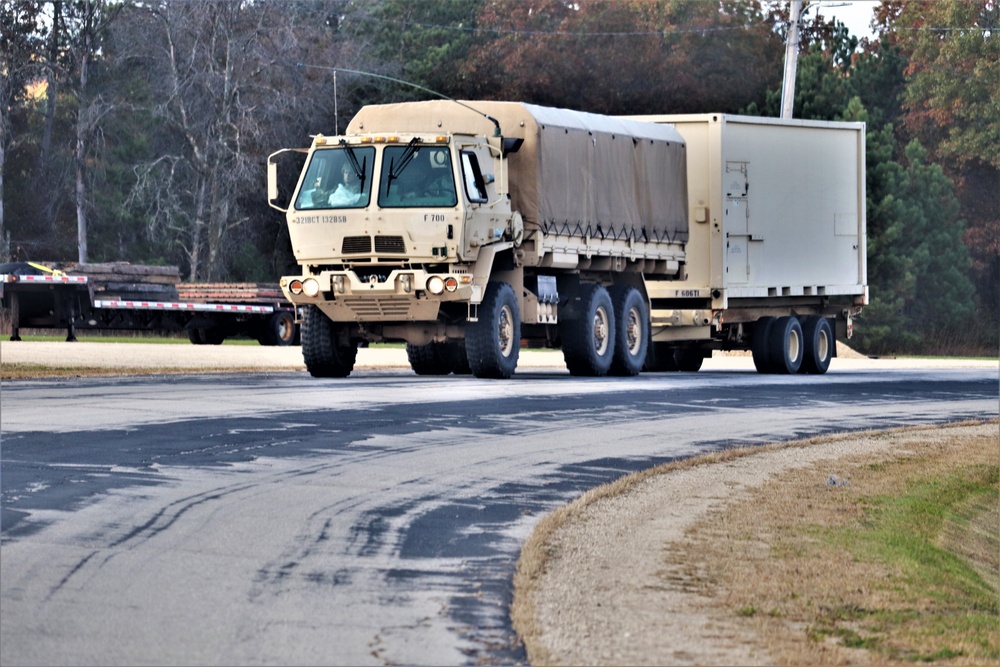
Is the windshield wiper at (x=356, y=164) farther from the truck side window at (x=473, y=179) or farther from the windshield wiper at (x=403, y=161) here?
the truck side window at (x=473, y=179)

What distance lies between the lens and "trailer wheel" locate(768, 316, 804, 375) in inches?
1128

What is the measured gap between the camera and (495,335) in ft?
75.0

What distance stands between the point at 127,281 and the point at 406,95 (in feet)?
57.4

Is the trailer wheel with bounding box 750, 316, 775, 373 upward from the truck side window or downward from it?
downward

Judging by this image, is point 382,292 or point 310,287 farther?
point 310,287

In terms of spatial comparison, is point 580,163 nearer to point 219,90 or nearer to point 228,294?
point 228,294

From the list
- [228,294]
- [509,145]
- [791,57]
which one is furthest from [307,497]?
[791,57]

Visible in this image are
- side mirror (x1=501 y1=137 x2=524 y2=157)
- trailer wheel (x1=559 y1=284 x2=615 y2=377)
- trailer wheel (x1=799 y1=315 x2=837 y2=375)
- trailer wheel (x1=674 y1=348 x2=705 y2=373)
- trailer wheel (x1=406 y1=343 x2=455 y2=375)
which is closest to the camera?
side mirror (x1=501 y1=137 x2=524 y2=157)

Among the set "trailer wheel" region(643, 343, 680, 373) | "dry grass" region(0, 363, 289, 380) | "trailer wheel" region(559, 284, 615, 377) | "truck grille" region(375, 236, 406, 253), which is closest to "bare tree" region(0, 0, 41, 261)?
"dry grass" region(0, 363, 289, 380)

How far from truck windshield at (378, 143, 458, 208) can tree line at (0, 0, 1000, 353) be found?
80.2ft

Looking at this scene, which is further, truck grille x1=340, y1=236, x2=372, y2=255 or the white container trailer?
the white container trailer

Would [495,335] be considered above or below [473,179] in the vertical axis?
below

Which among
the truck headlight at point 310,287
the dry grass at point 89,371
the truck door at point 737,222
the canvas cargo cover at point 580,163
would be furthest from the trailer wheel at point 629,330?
the dry grass at point 89,371

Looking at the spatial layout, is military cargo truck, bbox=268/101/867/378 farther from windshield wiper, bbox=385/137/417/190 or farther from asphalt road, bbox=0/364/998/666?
asphalt road, bbox=0/364/998/666
